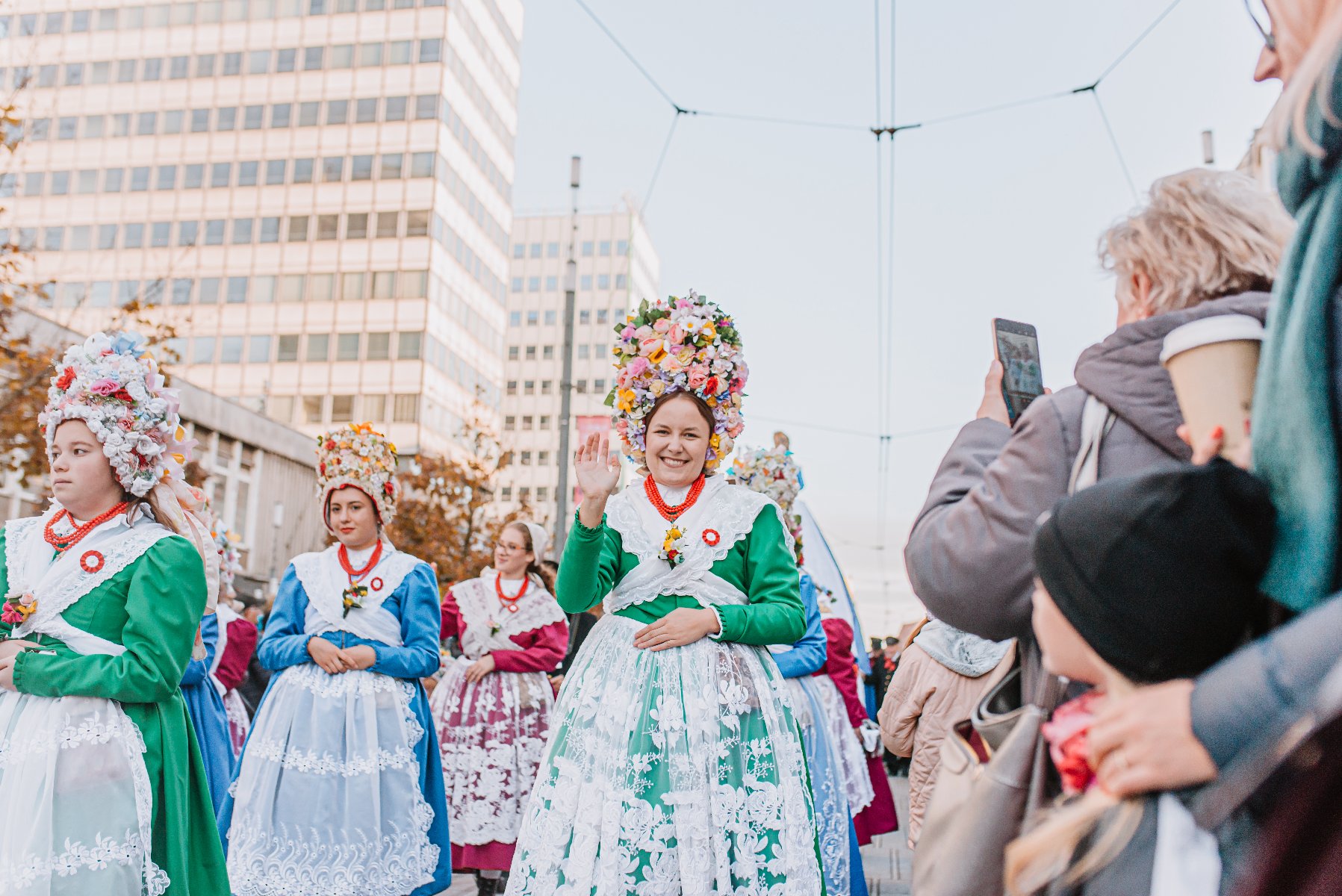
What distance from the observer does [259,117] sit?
53.8m

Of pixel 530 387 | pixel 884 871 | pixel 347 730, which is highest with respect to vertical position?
pixel 530 387

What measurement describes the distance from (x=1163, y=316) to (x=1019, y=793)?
779 millimetres

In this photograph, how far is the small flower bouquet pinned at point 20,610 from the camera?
12.6ft

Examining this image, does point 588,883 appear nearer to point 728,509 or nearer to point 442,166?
point 728,509

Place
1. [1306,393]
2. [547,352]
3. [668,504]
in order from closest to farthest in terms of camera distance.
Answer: [1306,393], [668,504], [547,352]

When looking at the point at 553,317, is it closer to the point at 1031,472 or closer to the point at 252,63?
the point at 252,63

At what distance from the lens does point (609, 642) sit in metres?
4.14

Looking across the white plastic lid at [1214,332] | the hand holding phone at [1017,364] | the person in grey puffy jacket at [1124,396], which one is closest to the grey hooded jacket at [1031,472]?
the person in grey puffy jacket at [1124,396]

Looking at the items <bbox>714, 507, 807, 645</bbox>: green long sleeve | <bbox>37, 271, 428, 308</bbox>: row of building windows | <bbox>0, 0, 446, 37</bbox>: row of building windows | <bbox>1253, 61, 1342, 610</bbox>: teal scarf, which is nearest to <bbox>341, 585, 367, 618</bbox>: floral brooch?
<bbox>714, 507, 807, 645</bbox>: green long sleeve

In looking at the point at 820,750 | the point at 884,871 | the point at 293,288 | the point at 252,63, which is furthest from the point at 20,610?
the point at 252,63

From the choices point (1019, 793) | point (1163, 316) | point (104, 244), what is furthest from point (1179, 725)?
point (104, 244)

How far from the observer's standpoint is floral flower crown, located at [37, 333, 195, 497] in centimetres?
405

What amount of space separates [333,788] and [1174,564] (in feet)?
17.1

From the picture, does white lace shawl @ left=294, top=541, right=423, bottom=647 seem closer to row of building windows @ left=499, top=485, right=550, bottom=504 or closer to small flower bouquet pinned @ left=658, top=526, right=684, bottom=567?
small flower bouquet pinned @ left=658, top=526, right=684, bottom=567
